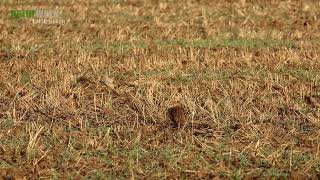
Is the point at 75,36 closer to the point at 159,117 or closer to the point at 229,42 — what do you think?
the point at 229,42

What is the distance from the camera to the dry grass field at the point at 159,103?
515 cm

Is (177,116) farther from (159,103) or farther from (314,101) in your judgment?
(314,101)

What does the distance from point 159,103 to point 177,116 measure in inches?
31.4

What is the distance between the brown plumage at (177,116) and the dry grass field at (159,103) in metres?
0.02

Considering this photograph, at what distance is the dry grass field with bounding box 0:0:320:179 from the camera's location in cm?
515

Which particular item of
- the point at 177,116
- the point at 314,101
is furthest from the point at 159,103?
the point at 314,101

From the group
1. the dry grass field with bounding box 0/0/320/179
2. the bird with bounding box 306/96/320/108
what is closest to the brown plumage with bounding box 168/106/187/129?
the dry grass field with bounding box 0/0/320/179

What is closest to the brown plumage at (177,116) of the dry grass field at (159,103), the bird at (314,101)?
the dry grass field at (159,103)

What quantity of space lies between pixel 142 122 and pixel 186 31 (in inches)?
295

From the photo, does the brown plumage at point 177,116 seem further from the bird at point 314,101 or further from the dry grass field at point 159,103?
the bird at point 314,101

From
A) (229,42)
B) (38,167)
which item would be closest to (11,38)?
(229,42)

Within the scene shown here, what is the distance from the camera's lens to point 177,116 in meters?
6.17

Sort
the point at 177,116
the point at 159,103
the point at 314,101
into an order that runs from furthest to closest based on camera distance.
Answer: the point at 314,101, the point at 159,103, the point at 177,116

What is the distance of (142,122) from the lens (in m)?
6.27
